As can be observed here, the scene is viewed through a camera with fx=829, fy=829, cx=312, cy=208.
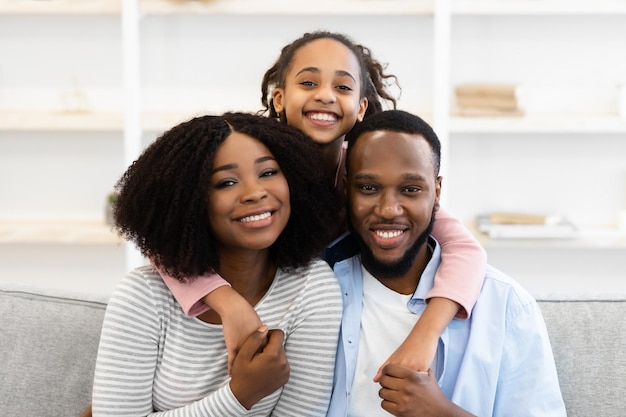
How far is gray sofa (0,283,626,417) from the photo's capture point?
5.33 ft

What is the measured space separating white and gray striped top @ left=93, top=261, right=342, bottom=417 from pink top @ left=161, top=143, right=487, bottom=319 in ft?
0.15

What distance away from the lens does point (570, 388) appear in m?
1.63

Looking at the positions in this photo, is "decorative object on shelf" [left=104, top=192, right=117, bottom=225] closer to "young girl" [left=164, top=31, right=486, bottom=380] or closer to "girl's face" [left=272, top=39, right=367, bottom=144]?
"young girl" [left=164, top=31, right=486, bottom=380]

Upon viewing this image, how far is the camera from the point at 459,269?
5.19 feet

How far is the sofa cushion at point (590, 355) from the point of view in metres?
1.62

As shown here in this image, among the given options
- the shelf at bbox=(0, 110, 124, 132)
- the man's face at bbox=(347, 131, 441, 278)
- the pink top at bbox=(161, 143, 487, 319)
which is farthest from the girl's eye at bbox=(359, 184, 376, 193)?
the shelf at bbox=(0, 110, 124, 132)

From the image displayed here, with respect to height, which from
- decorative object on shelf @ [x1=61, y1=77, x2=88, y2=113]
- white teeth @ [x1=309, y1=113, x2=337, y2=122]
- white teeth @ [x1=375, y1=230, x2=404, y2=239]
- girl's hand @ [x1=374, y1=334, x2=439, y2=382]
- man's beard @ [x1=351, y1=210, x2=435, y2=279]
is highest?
decorative object on shelf @ [x1=61, y1=77, x2=88, y2=113]

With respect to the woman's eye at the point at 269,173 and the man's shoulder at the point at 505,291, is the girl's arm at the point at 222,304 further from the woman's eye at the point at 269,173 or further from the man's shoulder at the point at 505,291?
the man's shoulder at the point at 505,291

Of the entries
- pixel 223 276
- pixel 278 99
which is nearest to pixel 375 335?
pixel 223 276

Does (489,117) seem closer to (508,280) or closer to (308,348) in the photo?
(508,280)

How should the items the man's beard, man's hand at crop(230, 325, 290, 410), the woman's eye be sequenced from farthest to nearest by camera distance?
the man's beard → the woman's eye → man's hand at crop(230, 325, 290, 410)

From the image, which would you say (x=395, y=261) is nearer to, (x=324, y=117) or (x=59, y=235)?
(x=324, y=117)

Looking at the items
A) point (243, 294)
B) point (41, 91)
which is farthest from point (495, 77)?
point (243, 294)

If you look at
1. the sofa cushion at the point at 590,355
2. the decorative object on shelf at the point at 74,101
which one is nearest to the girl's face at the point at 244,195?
the sofa cushion at the point at 590,355
